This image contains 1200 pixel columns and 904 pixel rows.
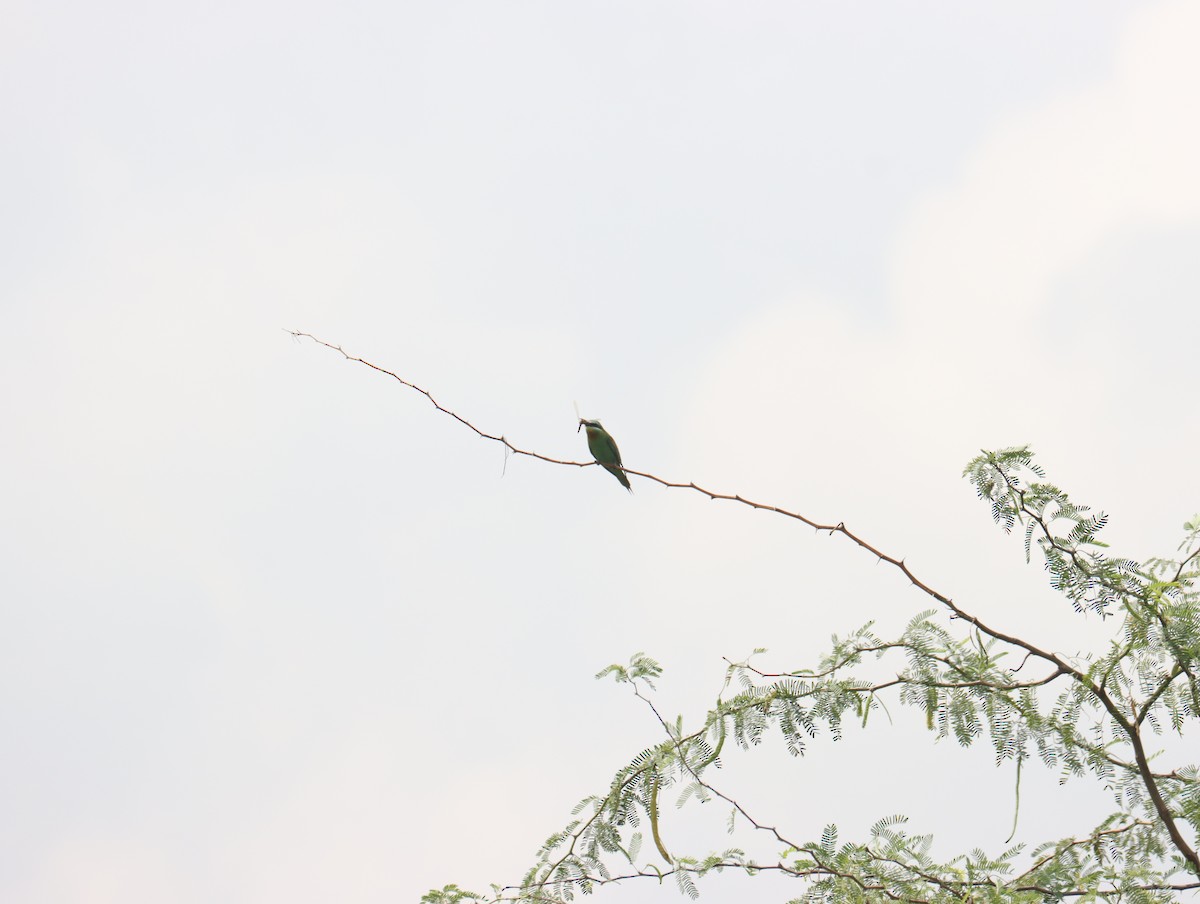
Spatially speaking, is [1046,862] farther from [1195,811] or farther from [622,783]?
[622,783]

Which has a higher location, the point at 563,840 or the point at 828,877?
the point at 563,840

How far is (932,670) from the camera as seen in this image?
4266 millimetres

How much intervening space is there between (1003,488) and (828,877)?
1.54 metres

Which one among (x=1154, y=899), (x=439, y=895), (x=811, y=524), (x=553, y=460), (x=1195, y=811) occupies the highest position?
(x=553, y=460)

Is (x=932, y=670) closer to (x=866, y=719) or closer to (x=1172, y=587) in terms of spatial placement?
(x=866, y=719)

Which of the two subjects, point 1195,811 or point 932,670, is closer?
point 1195,811

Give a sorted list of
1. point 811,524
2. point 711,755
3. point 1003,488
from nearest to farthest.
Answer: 1. point 811,524
2. point 1003,488
3. point 711,755

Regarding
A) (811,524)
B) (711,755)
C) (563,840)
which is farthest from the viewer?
(563,840)

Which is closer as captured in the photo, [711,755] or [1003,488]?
[1003,488]

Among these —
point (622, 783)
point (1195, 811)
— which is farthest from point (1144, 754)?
point (622, 783)

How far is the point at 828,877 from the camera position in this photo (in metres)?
4.14

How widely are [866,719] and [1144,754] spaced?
936mm

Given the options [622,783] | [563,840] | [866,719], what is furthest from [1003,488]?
[563,840]

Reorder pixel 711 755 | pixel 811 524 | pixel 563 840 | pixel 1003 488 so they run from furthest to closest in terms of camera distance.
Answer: pixel 563 840 < pixel 711 755 < pixel 1003 488 < pixel 811 524
